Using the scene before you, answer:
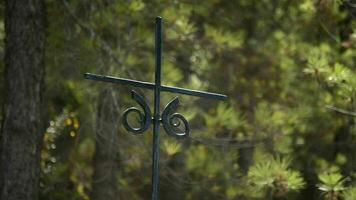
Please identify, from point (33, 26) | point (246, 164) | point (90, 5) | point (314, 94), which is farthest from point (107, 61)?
point (246, 164)

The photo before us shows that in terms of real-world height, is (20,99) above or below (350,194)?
above

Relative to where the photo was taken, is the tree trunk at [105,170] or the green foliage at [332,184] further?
the tree trunk at [105,170]

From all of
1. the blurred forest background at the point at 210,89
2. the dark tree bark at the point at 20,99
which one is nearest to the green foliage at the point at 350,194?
the blurred forest background at the point at 210,89

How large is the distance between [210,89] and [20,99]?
4475 mm

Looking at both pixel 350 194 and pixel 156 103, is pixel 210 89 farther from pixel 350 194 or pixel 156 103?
pixel 156 103

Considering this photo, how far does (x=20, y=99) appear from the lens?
5453 millimetres

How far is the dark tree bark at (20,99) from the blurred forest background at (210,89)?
0.04 metres

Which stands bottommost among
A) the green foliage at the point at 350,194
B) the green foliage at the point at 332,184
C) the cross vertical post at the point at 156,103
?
the green foliage at the point at 350,194

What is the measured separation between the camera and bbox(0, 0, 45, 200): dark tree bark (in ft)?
17.8

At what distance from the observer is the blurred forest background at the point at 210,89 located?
6.23 m

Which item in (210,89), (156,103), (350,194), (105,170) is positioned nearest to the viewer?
(156,103)

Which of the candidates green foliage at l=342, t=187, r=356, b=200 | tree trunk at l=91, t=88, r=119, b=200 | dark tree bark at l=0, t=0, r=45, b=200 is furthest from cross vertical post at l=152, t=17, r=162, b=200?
tree trunk at l=91, t=88, r=119, b=200

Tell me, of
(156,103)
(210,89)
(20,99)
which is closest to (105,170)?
(210,89)

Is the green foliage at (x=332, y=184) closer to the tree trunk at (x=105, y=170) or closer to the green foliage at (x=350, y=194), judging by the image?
the green foliage at (x=350, y=194)
